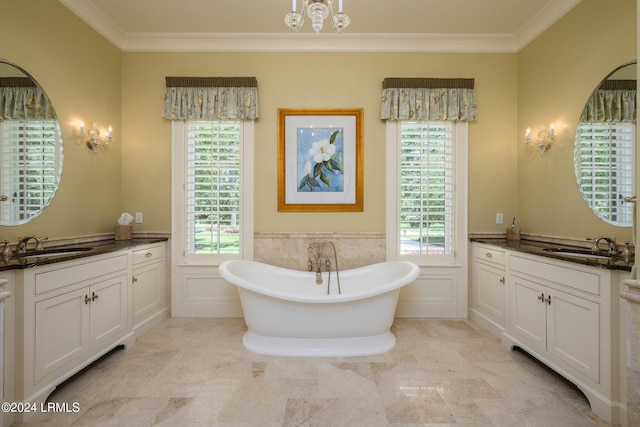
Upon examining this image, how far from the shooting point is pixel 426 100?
3.21m

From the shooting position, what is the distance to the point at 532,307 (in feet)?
7.72

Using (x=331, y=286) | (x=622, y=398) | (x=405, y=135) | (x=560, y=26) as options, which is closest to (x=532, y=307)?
(x=622, y=398)

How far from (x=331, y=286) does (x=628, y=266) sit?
7.19ft

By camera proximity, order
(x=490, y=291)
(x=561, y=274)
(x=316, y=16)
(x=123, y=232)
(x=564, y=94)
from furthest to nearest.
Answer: (x=123, y=232)
(x=490, y=291)
(x=564, y=94)
(x=561, y=274)
(x=316, y=16)

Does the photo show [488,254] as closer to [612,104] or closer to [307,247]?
[612,104]

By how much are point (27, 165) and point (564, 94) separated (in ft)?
14.7

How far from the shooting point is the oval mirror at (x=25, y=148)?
2.11 meters

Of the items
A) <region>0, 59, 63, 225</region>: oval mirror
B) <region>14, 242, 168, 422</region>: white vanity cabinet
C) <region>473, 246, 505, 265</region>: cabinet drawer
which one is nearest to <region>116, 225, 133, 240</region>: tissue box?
<region>14, 242, 168, 422</region>: white vanity cabinet

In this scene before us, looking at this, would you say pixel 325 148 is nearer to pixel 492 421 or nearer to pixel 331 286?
pixel 331 286

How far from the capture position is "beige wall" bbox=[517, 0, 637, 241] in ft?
7.43

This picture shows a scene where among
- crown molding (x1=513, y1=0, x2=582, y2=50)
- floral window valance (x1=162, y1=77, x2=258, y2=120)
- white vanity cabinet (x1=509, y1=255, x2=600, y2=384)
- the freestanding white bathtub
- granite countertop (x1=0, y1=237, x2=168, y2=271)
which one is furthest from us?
floral window valance (x1=162, y1=77, x2=258, y2=120)

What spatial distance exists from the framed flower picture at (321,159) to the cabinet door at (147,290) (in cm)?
146

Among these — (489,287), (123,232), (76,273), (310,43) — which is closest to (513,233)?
(489,287)

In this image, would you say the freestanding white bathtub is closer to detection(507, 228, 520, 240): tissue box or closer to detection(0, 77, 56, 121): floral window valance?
detection(507, 228, 520, 240): tissue box
